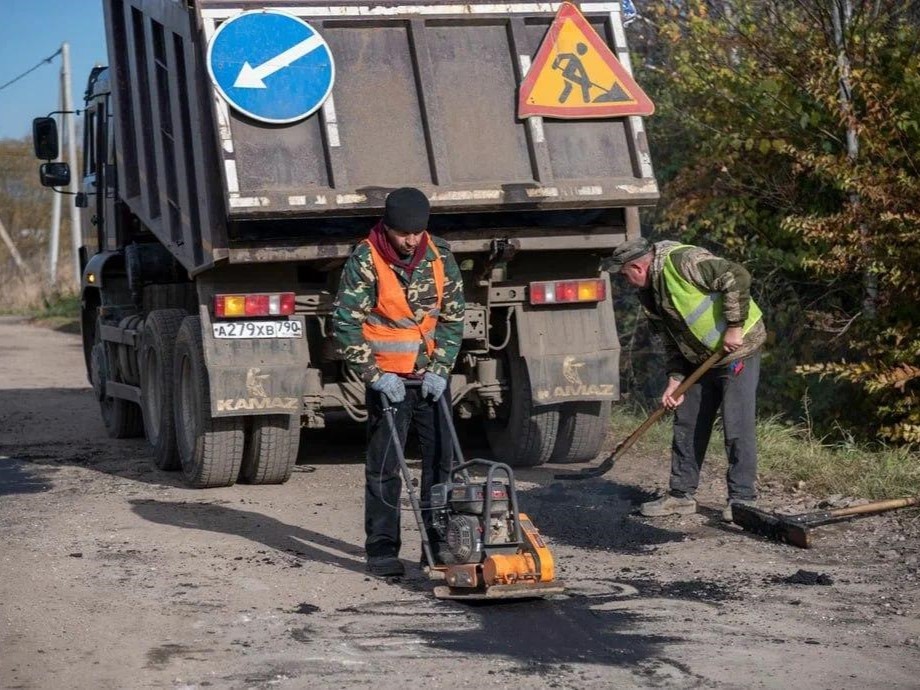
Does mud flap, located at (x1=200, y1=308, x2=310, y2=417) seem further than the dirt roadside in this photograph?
Yes

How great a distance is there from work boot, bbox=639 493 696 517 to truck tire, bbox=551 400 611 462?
1504 mm

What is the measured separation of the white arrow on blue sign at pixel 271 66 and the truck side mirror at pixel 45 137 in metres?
4.31

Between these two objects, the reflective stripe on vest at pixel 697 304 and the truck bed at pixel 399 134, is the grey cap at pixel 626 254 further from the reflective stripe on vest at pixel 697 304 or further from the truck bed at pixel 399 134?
the truck bed at pixel 399 134

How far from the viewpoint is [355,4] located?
8.02 m

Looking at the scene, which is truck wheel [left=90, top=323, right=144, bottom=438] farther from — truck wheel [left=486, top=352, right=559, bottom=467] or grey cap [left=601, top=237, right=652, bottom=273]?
grey cap [left=601, top=237, right=652, bottom=273]

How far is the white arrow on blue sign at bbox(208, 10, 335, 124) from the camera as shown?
25.2ft

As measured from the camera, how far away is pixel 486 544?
580 centimetres

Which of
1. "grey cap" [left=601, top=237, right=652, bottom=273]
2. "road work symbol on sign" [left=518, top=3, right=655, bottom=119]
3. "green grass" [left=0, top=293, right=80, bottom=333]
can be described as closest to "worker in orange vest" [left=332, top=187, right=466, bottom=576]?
"grey cap" [left=601, top=237, right=652, bottom=273]

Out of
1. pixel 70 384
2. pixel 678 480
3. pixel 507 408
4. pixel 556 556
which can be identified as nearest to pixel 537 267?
pixel 507 408

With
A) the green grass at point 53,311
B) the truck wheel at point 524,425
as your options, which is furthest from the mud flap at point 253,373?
the green grass at point 53,311

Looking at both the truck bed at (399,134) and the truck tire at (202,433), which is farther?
the truck tire at (202,433)

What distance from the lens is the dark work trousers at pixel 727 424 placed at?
24.2 ft

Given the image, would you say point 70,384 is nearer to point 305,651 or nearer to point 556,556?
point 556,556

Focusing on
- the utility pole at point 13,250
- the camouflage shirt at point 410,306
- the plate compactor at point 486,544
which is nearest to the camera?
the plate compactor at point 486,544
